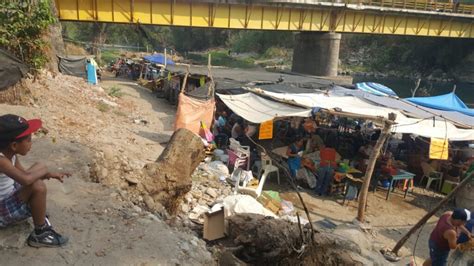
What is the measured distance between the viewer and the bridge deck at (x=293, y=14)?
20625mm

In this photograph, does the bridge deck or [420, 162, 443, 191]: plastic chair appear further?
the bridge deck

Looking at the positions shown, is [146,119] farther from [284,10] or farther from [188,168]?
[284,10]

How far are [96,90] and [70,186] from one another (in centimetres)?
1353

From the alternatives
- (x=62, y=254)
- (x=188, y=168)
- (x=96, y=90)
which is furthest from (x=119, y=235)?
(x=96, y=90)

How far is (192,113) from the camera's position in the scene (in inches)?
469

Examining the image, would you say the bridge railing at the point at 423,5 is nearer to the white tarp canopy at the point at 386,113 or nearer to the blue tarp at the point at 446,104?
the blue tarp at the point at 446,104

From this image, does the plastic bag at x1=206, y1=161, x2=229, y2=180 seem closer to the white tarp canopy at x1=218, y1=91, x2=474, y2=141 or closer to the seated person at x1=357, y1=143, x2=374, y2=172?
the white tarp canopy at x1=218, y1=91, x2=474, y2=141

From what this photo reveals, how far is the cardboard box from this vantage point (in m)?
6.10

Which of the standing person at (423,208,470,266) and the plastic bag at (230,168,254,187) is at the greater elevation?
the standing person at (423,208,470,266)

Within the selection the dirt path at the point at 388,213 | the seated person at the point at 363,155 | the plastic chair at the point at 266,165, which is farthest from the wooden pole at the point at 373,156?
the seated person at the point at 363,155

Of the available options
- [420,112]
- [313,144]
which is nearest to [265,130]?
[313,144]

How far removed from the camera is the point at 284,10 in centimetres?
2556

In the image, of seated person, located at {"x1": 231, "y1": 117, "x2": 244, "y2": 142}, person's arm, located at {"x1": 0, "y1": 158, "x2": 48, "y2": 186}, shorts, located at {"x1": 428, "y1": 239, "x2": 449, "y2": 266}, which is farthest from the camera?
seated person, located at {"x1": 231, "y1": 117, "x2": 244, "y2": 142}

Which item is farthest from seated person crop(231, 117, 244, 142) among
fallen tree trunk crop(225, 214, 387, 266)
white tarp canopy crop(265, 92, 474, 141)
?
fallen tree trunk crop(225, 214, 387, 266)
